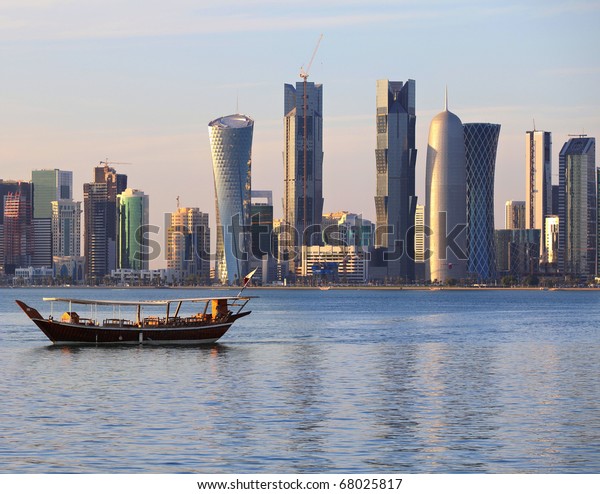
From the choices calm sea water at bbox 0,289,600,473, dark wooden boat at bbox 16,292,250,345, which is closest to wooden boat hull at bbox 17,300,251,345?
dark wooden boat at bbox 16,292,250,345

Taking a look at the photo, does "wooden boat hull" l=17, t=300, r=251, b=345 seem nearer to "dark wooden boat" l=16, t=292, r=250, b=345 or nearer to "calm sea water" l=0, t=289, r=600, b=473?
"dark wooden boat" l=16, t=292, r=250, b=345

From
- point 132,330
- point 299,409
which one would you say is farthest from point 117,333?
point 299,409

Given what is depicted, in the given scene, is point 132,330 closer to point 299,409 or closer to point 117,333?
point 117,333

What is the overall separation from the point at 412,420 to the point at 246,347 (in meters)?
63.3

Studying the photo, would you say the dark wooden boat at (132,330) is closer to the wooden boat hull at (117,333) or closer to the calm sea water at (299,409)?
the wooden boat hull at (117,333)

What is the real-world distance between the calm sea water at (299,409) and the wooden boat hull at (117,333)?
6.98 feet

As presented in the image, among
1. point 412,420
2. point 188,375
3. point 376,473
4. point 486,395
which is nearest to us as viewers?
point 376,473

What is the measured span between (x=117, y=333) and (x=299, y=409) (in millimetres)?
57752

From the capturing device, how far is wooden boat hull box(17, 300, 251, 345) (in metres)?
128

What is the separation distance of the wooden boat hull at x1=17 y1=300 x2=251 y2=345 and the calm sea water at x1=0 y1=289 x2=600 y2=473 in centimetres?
213

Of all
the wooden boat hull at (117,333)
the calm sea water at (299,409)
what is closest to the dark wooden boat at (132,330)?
the wooden boat hull at (117,333)

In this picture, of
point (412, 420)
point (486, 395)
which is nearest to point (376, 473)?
point (412, 420)

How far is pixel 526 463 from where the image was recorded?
2174 inches
